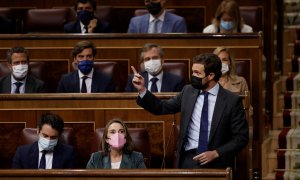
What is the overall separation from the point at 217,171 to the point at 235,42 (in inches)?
77.8

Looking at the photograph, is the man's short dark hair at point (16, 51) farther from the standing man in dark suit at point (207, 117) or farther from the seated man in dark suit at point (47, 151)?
the standing man in dark suit at point (207, 117)

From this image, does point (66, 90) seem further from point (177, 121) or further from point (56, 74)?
point (177, 121)

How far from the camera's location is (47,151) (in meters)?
4.84

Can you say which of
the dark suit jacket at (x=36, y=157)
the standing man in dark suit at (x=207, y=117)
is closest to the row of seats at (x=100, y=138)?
the dark suit jacket at (x=36, y=157)

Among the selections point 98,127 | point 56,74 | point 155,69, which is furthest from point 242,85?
point 56,74

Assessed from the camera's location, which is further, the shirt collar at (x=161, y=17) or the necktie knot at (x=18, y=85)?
the shirt collar at (x=161, y=17)

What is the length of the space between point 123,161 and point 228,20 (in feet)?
5.90

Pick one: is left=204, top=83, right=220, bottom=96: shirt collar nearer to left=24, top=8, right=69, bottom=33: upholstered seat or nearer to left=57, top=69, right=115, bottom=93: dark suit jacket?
left=57, top=69, right=115, bottom=93: dark suit jacket

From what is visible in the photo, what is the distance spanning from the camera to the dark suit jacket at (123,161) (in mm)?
4562

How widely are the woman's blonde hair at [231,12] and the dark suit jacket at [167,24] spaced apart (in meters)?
0.26

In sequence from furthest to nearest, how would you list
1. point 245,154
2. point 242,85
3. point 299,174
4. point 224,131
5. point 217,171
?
point 299,174 < point 242,85 < point 245,154 < point 224,131 < point 217,171

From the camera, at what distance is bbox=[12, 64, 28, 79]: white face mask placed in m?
5.57

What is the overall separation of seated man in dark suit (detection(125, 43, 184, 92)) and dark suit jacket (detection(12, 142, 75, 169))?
2.73ft

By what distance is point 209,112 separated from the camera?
4559mm
